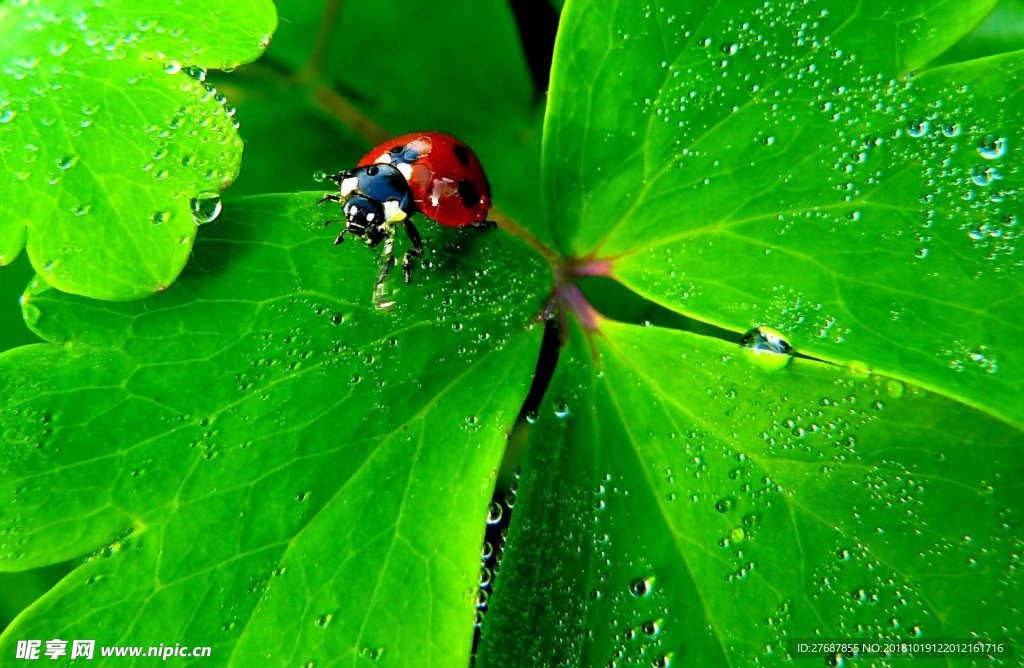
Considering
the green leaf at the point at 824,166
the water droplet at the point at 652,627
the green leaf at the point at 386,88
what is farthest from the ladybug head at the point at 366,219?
the water droplet at the point at 652,627

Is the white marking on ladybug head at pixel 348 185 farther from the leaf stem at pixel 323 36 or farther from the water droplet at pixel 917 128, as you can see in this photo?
the water droplet at pixel 917 128

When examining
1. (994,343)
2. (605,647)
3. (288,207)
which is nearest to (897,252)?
(994,343)

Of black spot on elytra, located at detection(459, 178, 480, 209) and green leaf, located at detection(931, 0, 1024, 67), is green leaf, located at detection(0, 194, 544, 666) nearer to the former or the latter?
black spot on elytra, located at detection(459, 178, 480, 209)

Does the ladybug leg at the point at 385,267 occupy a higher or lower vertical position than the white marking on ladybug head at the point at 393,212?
lower

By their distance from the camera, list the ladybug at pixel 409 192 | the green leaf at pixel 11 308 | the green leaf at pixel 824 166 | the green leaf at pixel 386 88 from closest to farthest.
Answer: the green leaf at pixel 824 166 → the ladybug at pixel 409 192 → the green leaf at pixel 11 308 → the green leaf at pixel 386 88

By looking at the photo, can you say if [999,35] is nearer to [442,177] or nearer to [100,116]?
[442,177]

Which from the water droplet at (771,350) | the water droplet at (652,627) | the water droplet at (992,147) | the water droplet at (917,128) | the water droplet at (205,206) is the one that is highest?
the water droplet at (992,147)
